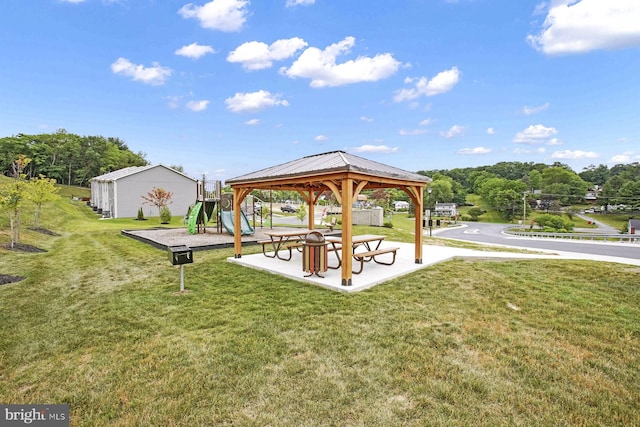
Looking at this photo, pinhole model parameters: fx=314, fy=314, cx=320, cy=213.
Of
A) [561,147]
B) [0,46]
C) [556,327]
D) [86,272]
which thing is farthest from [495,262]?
[561,147]

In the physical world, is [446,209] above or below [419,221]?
below

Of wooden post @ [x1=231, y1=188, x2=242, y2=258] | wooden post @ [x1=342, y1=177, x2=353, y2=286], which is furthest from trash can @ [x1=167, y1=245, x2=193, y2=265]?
wooden post @ [x1=231, y1=188, x2=242, y2=258]

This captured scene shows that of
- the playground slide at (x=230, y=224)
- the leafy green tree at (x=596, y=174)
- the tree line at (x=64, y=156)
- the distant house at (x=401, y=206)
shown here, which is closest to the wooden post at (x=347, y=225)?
the playground slide at (x=230, y=224)

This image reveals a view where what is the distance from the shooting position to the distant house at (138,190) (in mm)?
25391

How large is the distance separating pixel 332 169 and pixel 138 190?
25.6 meters

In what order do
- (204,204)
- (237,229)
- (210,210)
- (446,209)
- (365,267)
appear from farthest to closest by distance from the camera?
(446,209) < (210,210) < (204,204) < (237,229) < (365,267)

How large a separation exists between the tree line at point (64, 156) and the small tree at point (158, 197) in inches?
1125

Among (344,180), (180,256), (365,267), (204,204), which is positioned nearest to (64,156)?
(204,204)

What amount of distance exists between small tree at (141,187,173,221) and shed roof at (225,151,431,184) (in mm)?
19301

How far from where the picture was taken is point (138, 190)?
26328 millimetres

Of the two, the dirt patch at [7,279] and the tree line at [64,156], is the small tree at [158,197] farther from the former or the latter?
the tree line at [64,156]

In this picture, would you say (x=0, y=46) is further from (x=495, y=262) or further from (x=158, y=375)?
(x=495, y=262)

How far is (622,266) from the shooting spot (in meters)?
7.44

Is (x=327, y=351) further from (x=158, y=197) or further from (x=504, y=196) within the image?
(x=504, y=196)
